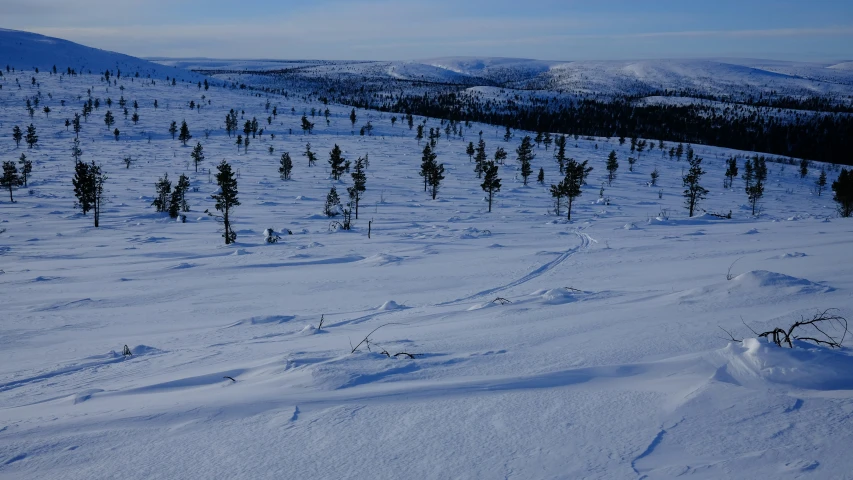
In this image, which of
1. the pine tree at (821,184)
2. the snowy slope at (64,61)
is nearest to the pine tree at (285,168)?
the pine tree at (821,184)

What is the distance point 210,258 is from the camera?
61.5 feet

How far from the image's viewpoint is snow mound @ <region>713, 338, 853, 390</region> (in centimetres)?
293

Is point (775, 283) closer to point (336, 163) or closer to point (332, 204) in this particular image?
point (332, 204)

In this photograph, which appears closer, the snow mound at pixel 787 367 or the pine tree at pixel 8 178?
the snow mound at pixel 787 367

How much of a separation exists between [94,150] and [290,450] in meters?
80.8

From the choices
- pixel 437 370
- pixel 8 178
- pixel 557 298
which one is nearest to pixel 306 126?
pixel 8 178

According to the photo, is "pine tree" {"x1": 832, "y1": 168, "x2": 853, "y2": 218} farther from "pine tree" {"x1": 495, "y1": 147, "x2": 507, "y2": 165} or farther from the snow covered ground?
Result: "pine tree" {"x1": 495, "y1": 147, "x2": 507, "y2": 165}

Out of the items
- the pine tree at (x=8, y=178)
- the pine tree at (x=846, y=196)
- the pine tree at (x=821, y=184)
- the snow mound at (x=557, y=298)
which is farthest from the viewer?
the pine tree at (x=821, y=184)

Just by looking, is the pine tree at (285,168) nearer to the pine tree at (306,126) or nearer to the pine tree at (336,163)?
the pine tree at (336,163)

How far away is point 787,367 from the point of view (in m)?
3.05

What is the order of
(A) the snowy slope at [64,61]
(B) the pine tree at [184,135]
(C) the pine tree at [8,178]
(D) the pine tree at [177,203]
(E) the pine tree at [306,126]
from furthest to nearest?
(A) the snowy slope at [64,61]
(E) the pine tree at [306,126]
(B) the pine tree at [184,135]
(C) the pine tree at [8,178]
(D) the pine tree at [177,203]

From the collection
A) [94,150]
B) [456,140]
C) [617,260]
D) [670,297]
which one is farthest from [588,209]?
[94,150]

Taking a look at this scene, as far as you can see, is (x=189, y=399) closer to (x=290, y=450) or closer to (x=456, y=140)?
(x=290, y=450)

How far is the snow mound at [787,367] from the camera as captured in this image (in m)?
2.93
